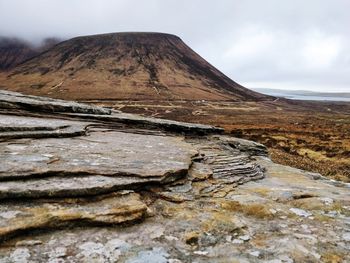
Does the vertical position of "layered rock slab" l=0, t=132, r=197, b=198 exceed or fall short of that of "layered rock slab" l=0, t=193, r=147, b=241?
it exceeds it

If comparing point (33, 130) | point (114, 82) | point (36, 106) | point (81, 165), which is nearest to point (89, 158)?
point (81, 165)

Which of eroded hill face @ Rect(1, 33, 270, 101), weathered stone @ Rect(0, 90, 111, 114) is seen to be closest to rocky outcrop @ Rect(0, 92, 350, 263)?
weathered stone @ Rect(0, 90, 111, 114)

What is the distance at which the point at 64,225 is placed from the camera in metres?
6.86

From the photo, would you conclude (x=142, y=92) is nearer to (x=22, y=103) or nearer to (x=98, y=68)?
(x=98, y=68)

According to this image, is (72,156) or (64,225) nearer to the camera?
(64,225)

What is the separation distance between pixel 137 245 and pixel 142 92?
506 ft

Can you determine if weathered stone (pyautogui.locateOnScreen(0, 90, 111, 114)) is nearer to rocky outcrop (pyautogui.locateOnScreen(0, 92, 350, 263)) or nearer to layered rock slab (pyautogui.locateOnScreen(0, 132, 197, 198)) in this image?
rocky outcrop (pyautogui.locateOnScreen(0, 92, 350, 263))

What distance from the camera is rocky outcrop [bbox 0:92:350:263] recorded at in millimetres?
6418

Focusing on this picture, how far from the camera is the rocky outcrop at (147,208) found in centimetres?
642

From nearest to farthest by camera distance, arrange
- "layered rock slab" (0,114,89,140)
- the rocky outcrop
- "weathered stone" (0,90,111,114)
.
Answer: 1. the rocky outcrop
2. "layered rock slab" (0,114,89,140)
3. "weathered stone" (0,90,111,114)

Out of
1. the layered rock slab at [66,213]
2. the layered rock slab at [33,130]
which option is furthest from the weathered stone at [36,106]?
the layered rock slab at [66,213]

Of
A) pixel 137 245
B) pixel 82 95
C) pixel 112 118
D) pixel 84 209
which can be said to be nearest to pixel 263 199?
pixel 137 245

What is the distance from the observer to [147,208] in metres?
7.86

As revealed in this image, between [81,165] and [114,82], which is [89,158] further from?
[114,82]
